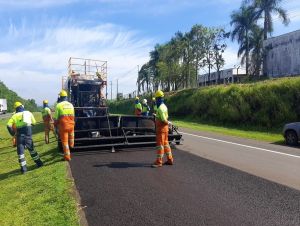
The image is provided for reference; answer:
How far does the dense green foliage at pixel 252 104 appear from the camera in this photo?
2491 cm

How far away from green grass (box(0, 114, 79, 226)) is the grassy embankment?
40.5 feet

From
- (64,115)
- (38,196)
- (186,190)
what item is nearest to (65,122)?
(64,115)

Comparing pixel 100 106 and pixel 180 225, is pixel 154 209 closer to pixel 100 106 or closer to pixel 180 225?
pixel 180 225

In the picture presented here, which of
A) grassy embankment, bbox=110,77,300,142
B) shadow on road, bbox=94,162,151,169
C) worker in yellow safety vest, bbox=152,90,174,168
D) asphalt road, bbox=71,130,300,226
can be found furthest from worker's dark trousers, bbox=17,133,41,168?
grassy embankment, bbox=110,77,300,142

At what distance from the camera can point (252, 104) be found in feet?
91.8

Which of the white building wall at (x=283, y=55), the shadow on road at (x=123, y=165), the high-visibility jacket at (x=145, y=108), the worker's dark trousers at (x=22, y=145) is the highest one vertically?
the white building wall at (x=283, y=55)

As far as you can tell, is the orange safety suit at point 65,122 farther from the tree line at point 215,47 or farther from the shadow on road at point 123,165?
the tree line at point 215,47

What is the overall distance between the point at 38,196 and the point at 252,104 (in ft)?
72.5

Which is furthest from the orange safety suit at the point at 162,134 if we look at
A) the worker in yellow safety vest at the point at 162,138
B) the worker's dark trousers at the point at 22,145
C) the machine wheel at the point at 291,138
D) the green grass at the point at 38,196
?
the machine wheel at the point at 291,138

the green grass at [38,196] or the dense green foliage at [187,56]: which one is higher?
the dense green foliage at [187,56]

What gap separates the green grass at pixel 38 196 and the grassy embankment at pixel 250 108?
12.3 m

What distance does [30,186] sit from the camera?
29.8 ft

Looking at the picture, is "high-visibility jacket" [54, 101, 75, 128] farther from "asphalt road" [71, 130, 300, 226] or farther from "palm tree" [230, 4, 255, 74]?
"palm tree" [230, 4, 255, 74]

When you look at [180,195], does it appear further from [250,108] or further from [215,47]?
[215,47]
